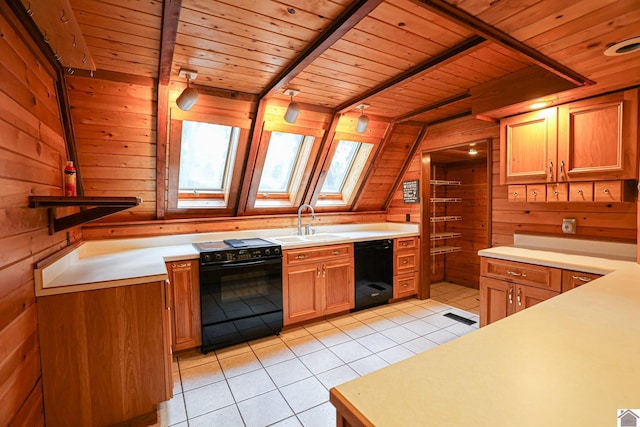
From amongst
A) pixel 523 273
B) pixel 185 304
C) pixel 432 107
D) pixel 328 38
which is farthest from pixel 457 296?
pixel 328 38

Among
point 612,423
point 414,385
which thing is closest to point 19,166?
point 414,385

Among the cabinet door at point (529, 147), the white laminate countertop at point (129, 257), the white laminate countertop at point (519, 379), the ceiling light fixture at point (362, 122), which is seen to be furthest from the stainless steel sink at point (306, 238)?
the white laminate countertop at point (519, 379)

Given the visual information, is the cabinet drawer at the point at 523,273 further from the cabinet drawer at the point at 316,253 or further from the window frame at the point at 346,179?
the window frame at the point at 346,179

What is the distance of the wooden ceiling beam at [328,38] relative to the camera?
5.04 feet

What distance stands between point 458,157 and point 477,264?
1588 mm

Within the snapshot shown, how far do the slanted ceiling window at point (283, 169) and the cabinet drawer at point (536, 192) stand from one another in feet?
7.00

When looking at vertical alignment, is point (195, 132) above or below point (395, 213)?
above

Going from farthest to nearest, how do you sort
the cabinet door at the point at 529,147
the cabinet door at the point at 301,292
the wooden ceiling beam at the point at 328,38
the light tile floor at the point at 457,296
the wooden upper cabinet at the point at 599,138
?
1. the light tile floor at the point at 457,296
2. the cabinet door at the point at 301,292
3. the cabinet door at the point at 529,147
4. the wooden upper cabinet at the point at 599,138
5. the wooden ceiling beam at the point at 328,38

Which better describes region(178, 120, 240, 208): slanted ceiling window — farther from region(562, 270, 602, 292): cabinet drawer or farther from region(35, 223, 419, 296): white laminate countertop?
region(562, 270, 602, 292): cabinet drawer

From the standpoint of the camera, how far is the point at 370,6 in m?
1.50

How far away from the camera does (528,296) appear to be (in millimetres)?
2396

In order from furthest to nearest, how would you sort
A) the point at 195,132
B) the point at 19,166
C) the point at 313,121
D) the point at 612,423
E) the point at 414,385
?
the point at 313,121 → the point at 195,132 → the point at 19,166 → the point at 414,385 → the point at 612,423

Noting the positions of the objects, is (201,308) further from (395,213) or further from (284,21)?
(395,213)

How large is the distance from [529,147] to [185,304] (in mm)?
3194
